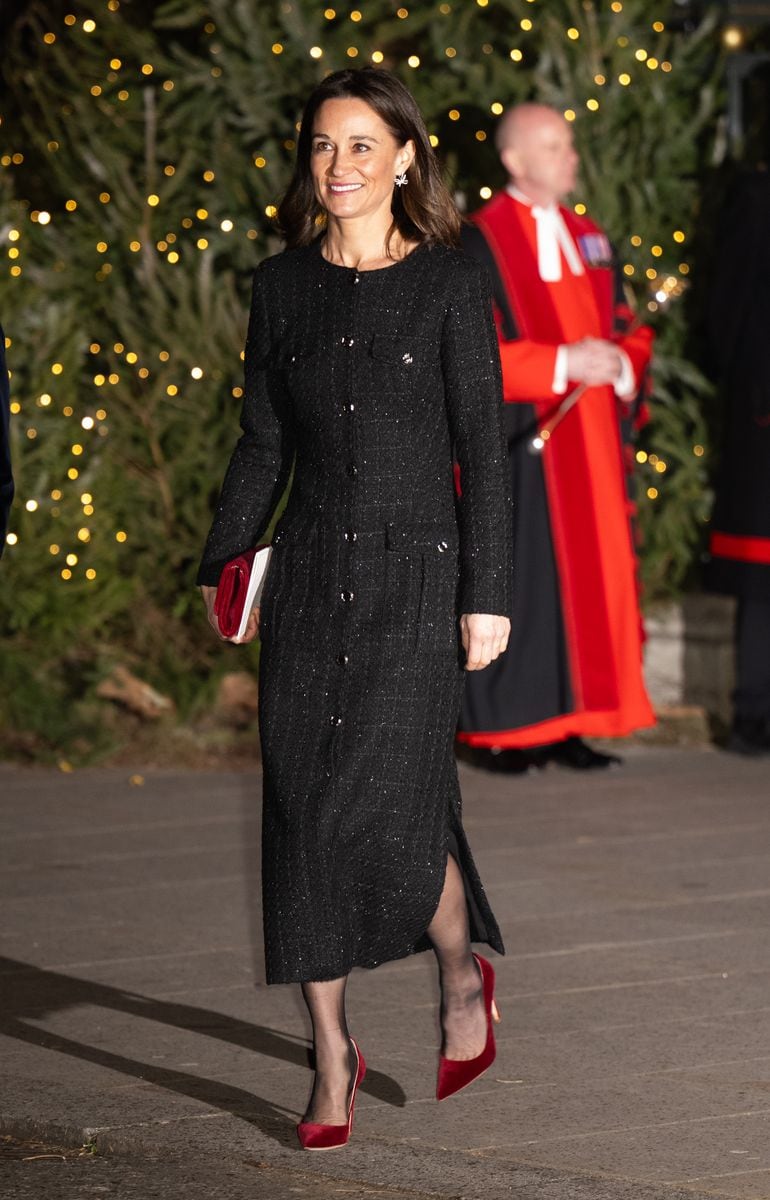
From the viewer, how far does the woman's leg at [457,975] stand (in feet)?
14.5

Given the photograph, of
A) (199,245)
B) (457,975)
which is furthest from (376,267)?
(199,245)

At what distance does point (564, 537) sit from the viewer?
863 centimetres

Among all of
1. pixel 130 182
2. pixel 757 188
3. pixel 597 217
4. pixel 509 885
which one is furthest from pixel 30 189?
pixel 509 885

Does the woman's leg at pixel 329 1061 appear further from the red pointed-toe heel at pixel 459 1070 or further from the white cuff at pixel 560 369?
the white cuff at pixel 560 369

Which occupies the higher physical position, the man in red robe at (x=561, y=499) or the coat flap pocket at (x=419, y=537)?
the coat flap pocket at (x=419, y=537)

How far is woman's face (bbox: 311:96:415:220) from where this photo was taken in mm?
4312

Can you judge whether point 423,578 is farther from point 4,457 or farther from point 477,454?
point 4,457

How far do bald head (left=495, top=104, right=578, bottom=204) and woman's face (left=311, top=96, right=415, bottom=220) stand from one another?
4085 millimetres

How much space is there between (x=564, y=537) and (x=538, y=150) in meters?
1.40

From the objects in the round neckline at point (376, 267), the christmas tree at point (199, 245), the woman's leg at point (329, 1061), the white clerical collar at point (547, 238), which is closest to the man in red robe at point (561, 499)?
the white clerical collar at point (547, 238)

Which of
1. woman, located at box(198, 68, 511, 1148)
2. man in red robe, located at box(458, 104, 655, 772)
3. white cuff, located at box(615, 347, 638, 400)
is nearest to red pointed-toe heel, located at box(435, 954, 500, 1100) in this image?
woman, located at box(198, 68, 511, 1148)

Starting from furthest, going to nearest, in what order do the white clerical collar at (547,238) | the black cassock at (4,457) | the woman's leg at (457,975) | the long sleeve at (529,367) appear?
the white clerical collar at (547,238) → the long sleeve at (529,367) → the black cassock at (4,457) → the woman's leg at (457,975)

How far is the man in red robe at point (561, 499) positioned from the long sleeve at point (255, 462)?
3.94 meters

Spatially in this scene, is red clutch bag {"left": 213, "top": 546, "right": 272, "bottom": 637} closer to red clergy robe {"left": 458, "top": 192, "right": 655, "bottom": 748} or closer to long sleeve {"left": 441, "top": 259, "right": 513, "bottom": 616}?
long sleeve {"left": 441, "top": 259, "right": 513, "bottom": 616}
